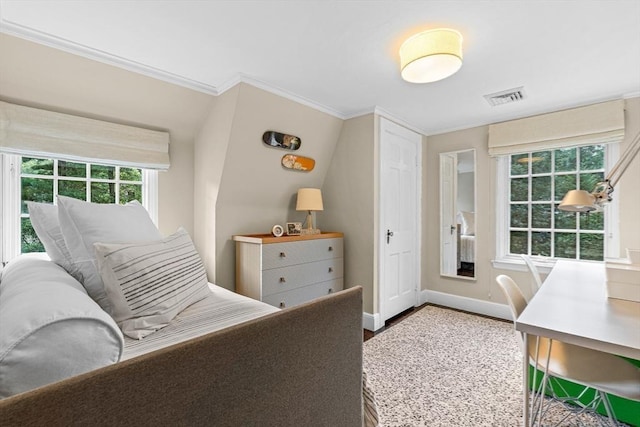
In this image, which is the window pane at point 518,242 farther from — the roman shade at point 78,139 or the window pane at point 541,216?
the roman shade at point 78,139

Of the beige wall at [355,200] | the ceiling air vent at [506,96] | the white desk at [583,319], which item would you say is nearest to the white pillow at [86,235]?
the white desk at [583,319]

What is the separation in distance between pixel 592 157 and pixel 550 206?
578mm

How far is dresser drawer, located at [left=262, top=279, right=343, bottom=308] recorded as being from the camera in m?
2.54

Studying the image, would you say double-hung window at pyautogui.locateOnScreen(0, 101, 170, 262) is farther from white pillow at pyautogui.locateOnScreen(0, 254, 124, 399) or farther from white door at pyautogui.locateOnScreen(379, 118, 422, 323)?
white door at pyautogui.locateOnScreen(379, 118, 422, 323)

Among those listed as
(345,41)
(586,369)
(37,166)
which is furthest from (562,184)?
(37,166)

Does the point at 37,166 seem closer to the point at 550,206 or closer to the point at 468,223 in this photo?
the point at 468,223

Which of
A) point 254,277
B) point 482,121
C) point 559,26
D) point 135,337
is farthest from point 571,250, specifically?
point 135,337

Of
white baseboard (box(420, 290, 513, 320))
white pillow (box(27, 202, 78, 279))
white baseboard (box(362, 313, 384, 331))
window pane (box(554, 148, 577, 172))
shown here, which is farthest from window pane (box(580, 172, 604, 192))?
white pillow (box(27, 202, 78, 279))

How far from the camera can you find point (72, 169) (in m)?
2.28

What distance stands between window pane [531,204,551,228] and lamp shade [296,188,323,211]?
7.74 ft

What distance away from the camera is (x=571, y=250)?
294 cm

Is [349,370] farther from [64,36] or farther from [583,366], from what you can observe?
[64,36]

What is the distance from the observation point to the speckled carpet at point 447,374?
5.54 ft

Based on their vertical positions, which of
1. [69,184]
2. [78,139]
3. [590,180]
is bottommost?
[69,184]
